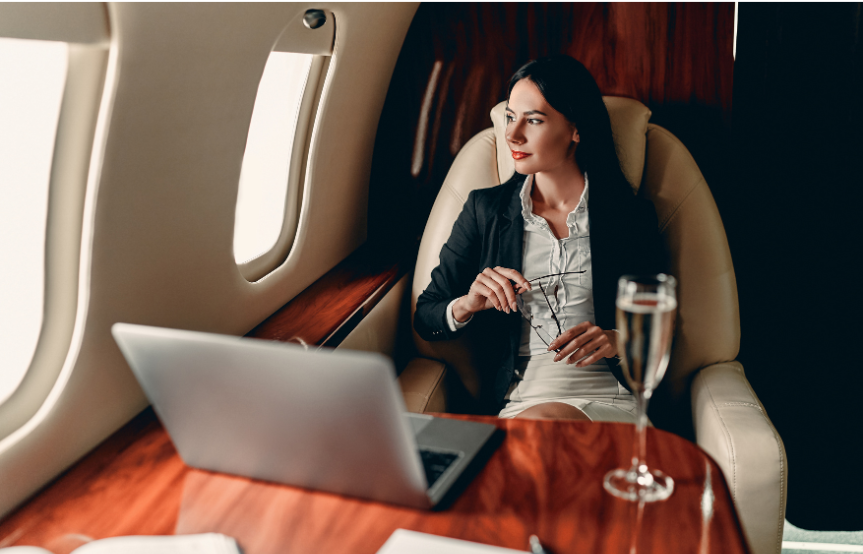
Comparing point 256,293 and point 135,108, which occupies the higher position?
point 135,108

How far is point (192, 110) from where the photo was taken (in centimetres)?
118

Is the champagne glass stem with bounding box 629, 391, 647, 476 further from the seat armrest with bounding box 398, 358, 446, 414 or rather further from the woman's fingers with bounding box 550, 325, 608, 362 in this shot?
the seat armrest with bounding box 398, 358, 446, 414

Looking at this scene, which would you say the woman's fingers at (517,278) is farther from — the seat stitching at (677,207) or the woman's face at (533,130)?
the seat stitching at (677,207)

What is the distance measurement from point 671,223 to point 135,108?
124 cm

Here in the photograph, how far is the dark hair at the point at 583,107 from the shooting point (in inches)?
61.9

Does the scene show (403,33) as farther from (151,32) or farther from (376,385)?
(376,385)

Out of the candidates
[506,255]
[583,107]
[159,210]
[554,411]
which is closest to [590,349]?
[554,411]

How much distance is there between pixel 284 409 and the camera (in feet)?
2.42

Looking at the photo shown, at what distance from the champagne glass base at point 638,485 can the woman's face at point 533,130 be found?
92 cm

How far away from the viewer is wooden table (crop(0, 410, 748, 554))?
72 cm

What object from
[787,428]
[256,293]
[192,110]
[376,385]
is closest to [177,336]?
[376,385]

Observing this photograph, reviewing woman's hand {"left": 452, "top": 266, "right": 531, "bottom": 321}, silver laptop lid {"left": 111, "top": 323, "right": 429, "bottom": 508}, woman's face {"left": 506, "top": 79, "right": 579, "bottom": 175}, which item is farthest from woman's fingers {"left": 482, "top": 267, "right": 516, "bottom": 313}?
silver laptop lid {"left": 111, "top": 323, "right": 429, "bottom": 508}

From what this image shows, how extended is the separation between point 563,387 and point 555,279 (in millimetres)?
265

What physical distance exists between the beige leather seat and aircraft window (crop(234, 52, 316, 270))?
42 cm
